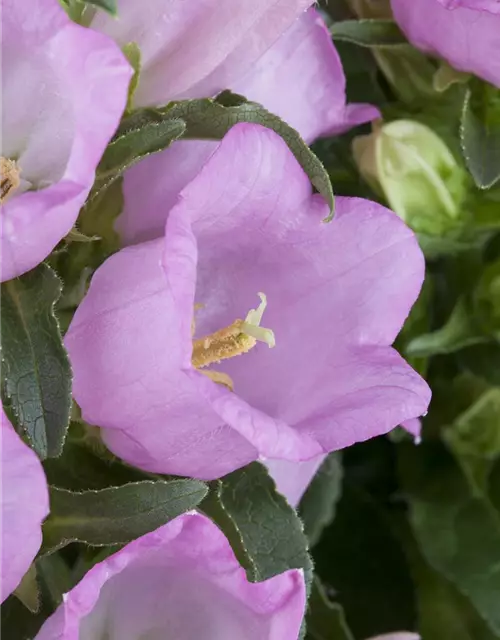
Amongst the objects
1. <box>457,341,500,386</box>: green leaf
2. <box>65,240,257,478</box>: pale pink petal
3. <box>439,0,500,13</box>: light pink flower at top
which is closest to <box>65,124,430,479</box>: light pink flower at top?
<box>65,240,257,478</box>: pale pink petal

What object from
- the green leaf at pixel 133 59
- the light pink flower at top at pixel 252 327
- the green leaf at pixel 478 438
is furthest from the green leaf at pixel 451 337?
the green leaf at pixel 133 59

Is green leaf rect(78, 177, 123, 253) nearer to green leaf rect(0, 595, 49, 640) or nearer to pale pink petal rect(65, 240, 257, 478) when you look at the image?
pale pink petal rect(65, 240, 257, 478)

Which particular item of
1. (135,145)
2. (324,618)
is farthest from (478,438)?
(135,145)

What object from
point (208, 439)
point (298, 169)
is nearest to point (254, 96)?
point (298, 169)

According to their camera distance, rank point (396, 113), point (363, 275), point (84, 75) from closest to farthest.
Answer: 1. point (84, 75)
2. point (363, 275)
3. point (396, 113)

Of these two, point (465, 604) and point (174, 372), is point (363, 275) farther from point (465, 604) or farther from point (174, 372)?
point (465, 604)

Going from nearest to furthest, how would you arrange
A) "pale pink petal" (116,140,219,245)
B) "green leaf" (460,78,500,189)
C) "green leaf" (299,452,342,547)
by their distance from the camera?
1. "pale pink petal" (116,140,219,245)
2. "green leaf" (460,78,500,189)
3. "green leaf" (299,452,342,547)
